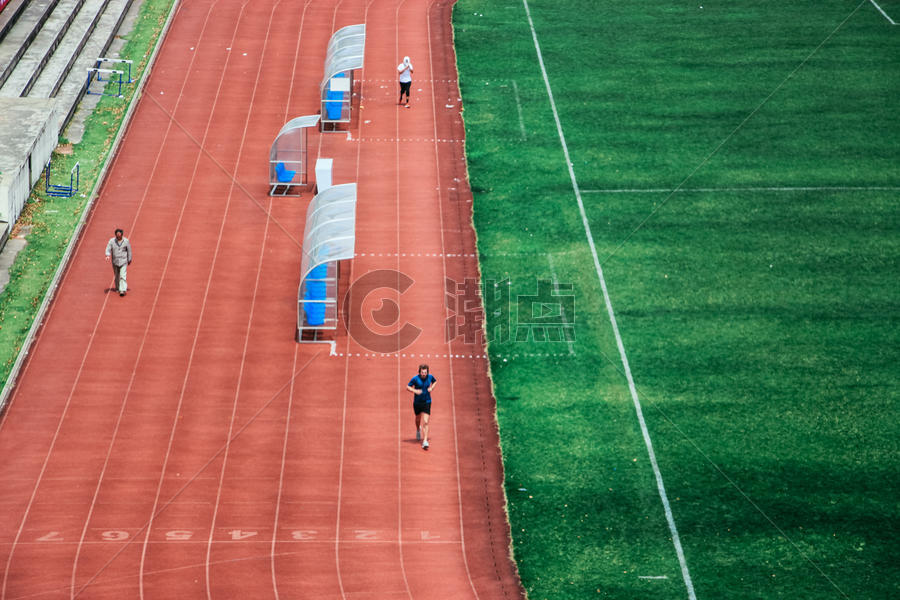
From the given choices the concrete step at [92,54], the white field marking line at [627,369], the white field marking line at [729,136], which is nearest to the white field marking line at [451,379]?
the white field marking line at [627,369]

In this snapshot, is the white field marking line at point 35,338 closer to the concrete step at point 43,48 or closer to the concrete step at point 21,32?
the concrete step at point 43,48

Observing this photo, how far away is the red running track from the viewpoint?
16.1m

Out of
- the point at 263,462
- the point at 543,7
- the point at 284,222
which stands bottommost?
the point at 263,462

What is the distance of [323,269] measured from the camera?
2081 cm

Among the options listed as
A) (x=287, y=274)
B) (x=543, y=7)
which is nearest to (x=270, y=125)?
(x=287, y=274)

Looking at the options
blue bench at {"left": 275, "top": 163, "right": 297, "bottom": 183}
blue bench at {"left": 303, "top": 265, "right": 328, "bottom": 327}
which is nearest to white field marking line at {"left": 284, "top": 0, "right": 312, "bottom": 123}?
blue bench at {"left": 275, "top": 163, "right": 297, "bottom": 183}

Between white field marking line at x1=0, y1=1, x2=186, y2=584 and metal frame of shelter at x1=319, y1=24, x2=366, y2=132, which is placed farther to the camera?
metal frame of shelter at x1=319, y1=24, x2=366, y2=132

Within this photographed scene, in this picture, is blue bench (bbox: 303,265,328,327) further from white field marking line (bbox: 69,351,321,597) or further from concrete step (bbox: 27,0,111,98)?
concrete step (bbox: 27,0,111,98)

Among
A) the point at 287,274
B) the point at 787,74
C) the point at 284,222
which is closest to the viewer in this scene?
the point at 287,274

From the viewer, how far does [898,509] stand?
1728 cm

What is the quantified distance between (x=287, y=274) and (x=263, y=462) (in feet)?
18.5

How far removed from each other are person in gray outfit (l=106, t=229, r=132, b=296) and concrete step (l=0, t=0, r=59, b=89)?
914cm

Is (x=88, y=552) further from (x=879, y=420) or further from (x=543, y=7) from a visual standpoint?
(x=543, y=7)

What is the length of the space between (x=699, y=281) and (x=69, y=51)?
62.5 feet
